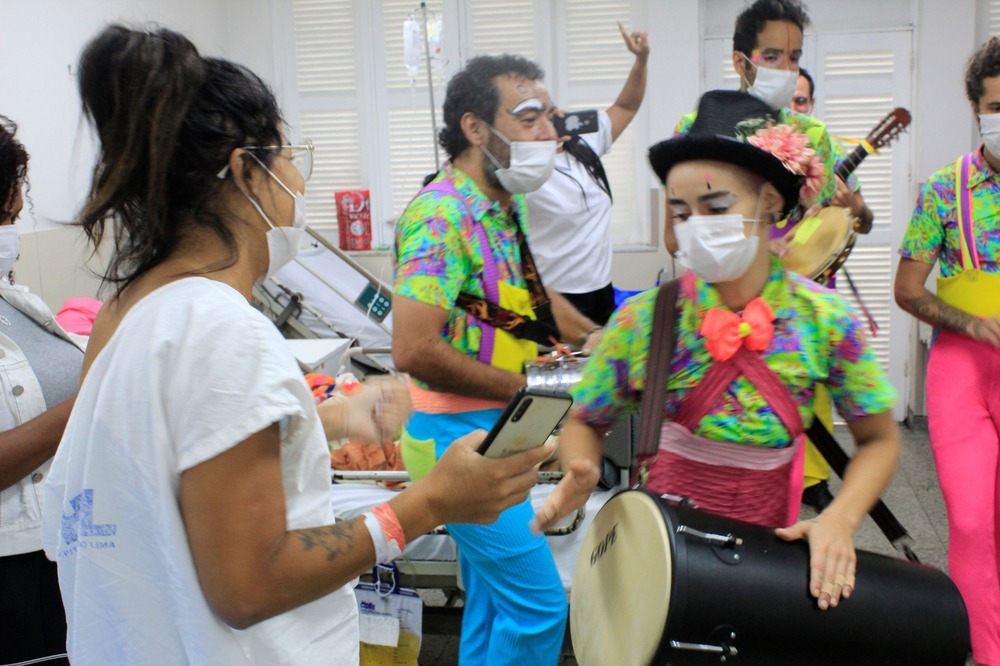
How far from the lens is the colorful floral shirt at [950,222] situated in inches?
113

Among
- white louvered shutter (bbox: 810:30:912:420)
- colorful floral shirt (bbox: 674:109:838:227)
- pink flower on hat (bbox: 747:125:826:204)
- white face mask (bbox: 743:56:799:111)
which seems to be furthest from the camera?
white louvered shutter (bbox: 810:30:912:420)

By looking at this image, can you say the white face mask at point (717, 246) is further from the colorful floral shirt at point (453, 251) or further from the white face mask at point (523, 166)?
the white face mask at point (523, 166)

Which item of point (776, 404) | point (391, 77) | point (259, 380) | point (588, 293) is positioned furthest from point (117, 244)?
point (391, 77)

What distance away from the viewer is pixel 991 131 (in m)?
2.81

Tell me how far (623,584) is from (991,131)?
6.59ft

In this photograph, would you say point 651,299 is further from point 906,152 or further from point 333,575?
point 906,152

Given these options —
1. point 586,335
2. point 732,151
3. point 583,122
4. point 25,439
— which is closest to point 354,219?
point 583,122

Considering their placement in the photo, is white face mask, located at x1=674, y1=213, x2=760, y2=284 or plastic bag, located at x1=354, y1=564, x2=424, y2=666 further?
plastic bag, located at x1=354, y1=564, x2=424, y2=666

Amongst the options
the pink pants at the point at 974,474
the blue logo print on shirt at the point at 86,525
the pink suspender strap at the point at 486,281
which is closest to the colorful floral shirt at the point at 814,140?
the pink pants at the point at 974,474

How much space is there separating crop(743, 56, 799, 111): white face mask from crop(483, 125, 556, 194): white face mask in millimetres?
1039

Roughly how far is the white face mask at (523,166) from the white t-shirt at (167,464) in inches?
55.0

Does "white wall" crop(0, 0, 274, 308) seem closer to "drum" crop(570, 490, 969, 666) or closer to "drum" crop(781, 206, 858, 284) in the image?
"drum" crop(781, 206, 858, 284)

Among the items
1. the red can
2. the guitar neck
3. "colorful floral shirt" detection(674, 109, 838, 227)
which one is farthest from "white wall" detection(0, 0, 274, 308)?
the guitar neck

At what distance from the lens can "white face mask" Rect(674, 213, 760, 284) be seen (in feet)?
5.82
